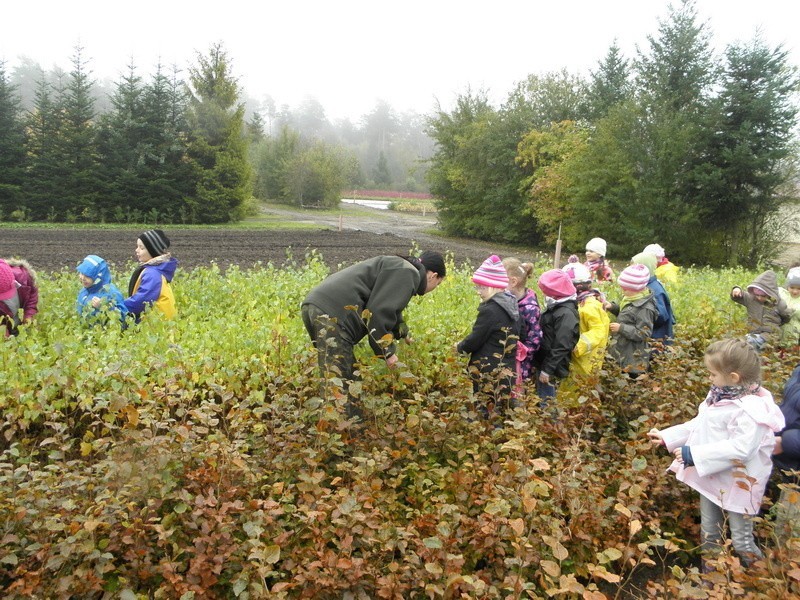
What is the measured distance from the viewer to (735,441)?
127 inches

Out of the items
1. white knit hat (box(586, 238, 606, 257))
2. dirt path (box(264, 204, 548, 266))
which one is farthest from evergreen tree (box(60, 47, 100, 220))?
white knit hat (box(586, 238, 606, 257))

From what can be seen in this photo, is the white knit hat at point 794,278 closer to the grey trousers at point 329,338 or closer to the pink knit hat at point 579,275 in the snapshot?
the pink knit hat at point 579,275

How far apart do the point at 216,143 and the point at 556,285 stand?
104ft

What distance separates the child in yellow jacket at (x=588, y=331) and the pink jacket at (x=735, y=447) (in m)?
1.47

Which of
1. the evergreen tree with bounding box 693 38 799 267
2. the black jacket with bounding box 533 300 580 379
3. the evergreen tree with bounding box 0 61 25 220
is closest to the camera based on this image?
the black jacket with bounding box 533 300 580 379

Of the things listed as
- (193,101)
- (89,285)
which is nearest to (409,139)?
(193,101)

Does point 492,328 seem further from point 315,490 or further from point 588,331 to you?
point 315,490

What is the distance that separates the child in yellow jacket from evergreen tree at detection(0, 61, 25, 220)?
3065 cm

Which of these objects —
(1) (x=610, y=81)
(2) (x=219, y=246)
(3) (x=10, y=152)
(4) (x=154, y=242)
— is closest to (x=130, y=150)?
(3) (x=10, y=152)

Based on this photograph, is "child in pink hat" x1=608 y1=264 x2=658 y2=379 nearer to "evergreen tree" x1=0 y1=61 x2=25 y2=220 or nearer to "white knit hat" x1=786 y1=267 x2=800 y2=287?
"white knit hat" x1=786 y1=267 x2=800 y2=287

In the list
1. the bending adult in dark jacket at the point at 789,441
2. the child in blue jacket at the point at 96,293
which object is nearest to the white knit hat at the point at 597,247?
the bending adult in dark jacket at the point at 789,441

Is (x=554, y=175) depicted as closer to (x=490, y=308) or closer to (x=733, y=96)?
(x=733, y=96)

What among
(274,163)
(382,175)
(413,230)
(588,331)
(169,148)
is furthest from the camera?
(382,175)

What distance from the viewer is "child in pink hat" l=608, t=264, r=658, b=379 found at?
17.5ft
